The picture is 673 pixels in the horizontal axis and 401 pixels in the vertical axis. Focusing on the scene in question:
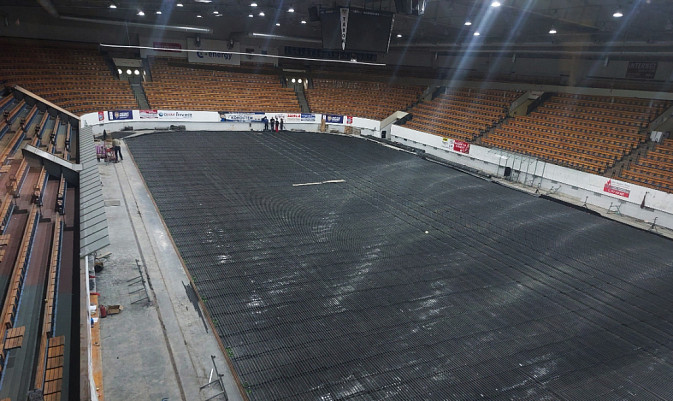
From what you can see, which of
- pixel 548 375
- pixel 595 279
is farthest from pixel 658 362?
pixel 595 279

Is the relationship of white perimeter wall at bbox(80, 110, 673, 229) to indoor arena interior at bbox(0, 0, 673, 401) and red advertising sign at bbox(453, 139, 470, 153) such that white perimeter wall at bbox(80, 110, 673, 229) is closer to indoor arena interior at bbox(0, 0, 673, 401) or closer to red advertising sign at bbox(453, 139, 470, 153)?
indoor arena interior at bbox(0, 0, 673, 401)

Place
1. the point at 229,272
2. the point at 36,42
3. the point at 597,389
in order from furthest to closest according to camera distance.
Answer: the point at 36,42, the point at 229,272, the point at 597,389

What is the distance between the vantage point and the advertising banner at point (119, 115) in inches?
902

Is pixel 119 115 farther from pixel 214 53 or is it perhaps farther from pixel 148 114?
pixel 214 53

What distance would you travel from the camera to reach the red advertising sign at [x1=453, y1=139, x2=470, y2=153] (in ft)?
71.3

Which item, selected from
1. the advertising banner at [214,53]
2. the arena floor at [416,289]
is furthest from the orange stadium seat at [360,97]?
the arena floor at [416,289]

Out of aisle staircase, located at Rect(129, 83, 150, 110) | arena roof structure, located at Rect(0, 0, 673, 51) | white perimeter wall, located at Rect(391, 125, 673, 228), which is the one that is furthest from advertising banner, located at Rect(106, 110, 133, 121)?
white perimeter wall, located at Rect(391, 125, 673, 228)

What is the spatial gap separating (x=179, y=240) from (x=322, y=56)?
26253 mm

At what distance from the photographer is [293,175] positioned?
16.5 meters

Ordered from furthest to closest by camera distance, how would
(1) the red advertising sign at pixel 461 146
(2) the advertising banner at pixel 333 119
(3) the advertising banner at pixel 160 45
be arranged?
1. (2) the advertising banner at pixel 333 119
2. (3) the advertising banner at pixel 160 45
3. (1) the red advertising sign at pixel 461 146

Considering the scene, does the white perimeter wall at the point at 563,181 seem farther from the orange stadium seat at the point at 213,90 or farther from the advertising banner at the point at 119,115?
the advertising banner at the point at 119,115

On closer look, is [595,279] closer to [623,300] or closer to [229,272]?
[623,300]

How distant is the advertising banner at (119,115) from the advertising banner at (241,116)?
5381 millimetres

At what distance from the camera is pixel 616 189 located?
51.7 feet
